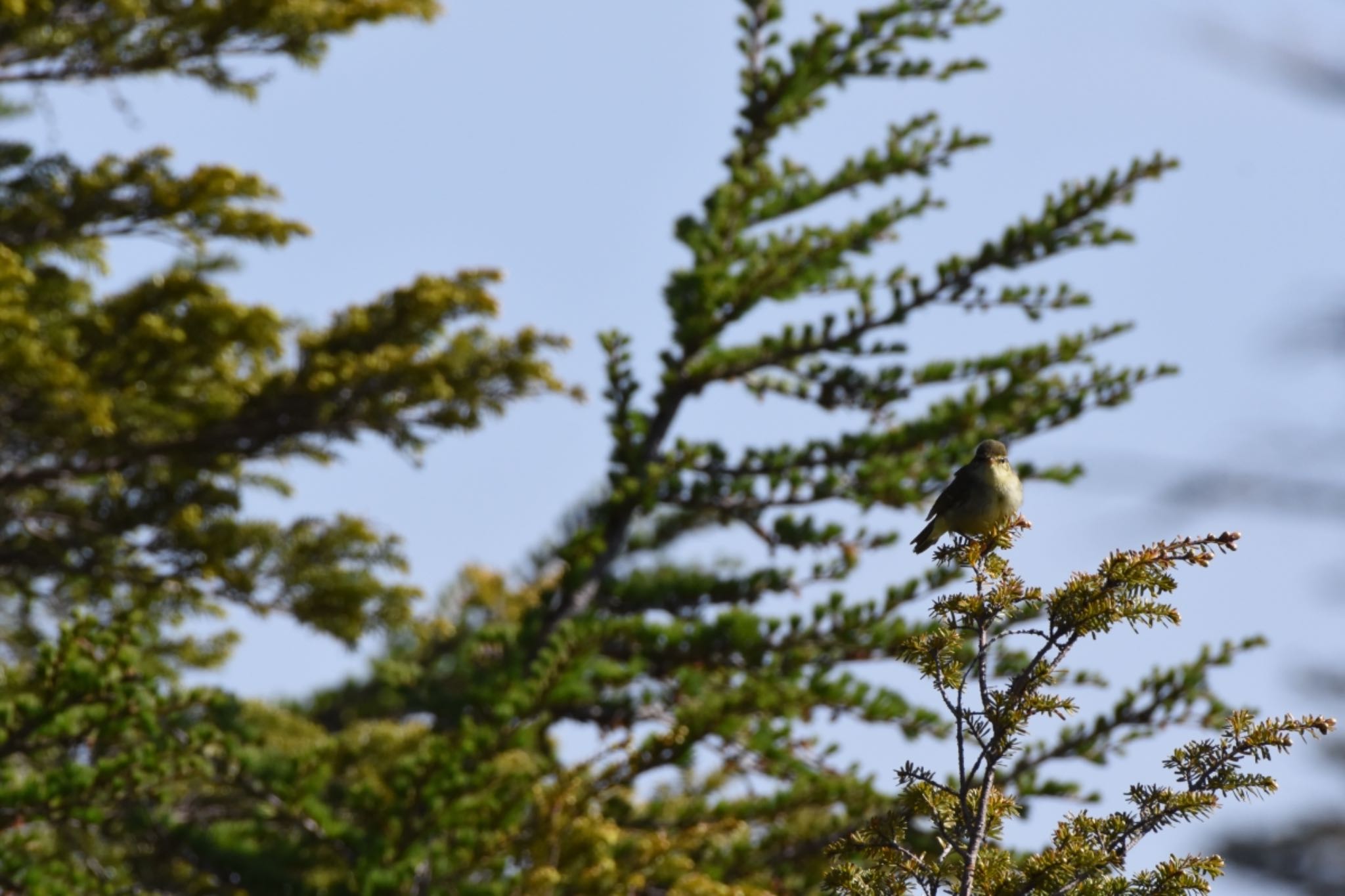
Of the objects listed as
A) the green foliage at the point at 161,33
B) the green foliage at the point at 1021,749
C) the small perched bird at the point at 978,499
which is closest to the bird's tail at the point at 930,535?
the small perched bird at the point at 978,499

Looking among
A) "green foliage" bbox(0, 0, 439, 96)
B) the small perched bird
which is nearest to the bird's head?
the small perched bird

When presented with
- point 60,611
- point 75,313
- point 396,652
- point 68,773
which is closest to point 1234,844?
point 68,773

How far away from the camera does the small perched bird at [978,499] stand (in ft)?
20.3

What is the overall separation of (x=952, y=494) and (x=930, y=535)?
286 mm

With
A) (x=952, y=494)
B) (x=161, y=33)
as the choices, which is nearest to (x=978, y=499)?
(x=952, y=494)

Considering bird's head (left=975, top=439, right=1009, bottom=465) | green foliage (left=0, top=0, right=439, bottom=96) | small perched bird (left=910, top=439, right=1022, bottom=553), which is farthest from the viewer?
green foliage (left=0, top=0, right=439, bottom=96)

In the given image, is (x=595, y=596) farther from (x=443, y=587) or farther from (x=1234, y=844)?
→ (x=1234, y=844)

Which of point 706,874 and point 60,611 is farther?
point 60,611

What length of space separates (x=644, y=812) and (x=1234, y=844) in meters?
6.25

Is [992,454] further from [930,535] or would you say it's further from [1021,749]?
[1021,749]

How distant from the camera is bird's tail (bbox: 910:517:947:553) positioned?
21.5 ft

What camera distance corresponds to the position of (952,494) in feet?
21.1

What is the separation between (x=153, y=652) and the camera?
11.2 metres

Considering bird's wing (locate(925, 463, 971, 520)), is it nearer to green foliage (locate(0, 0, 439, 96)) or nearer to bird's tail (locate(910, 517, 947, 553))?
bird's tail (locate(910, 517, 947, 553))
